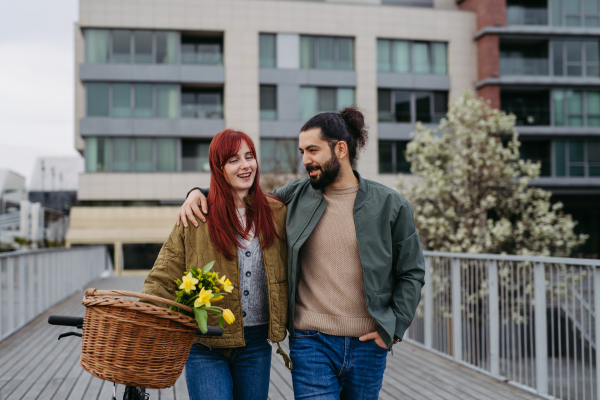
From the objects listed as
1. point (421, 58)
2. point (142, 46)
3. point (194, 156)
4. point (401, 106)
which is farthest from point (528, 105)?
point (142, 46)

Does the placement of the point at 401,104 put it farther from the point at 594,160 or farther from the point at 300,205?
the point at 300,205

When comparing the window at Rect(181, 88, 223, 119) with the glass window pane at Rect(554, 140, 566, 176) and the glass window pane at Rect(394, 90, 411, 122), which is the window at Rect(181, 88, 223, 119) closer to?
the glass window pane at Rect(394, 90, 411, 122)

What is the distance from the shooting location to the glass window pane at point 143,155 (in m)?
28.0

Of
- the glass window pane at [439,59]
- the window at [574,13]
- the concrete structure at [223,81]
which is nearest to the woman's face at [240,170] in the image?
the concrete structure at [223,81]

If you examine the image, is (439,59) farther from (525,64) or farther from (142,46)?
(142,46)

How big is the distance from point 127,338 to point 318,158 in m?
1.20

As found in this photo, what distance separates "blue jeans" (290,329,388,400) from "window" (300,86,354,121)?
88.4 feet

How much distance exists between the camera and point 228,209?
2605mm

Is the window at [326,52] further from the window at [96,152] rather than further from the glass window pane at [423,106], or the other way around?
the window at [96,152]

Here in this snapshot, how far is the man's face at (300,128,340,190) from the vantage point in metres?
2.57

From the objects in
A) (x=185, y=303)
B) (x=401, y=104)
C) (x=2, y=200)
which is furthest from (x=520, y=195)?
(x=2, y=200)

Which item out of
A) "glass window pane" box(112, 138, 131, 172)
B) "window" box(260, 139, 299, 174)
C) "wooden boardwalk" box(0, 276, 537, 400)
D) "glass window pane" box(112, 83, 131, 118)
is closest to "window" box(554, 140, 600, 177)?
"window" box(260, 139, 299, 174)

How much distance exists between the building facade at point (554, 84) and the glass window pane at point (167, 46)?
54.3 feet

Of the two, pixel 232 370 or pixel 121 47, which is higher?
pixel 121 47
